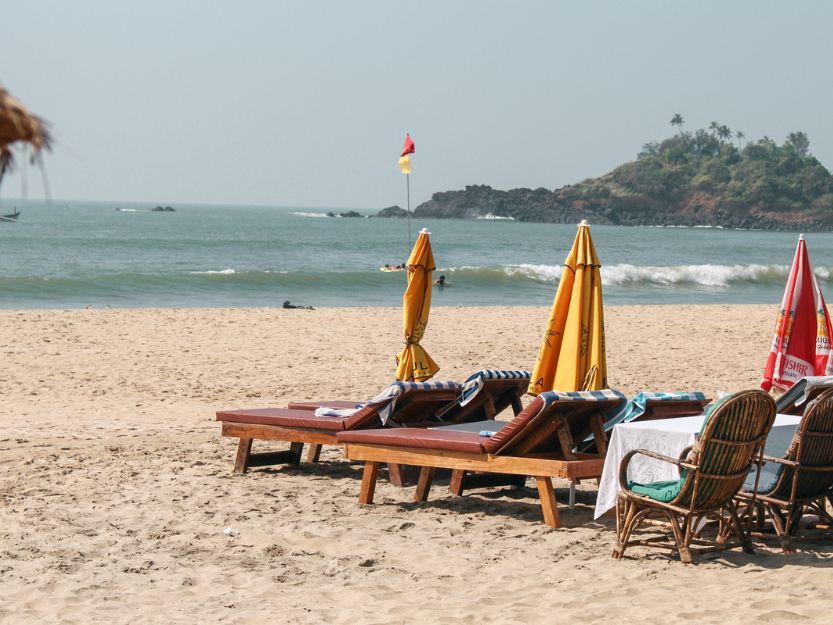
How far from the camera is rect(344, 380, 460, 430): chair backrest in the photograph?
7062mm

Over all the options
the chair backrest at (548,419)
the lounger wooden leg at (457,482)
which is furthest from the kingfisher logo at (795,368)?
A: the lounger wooden leg at (457,482)

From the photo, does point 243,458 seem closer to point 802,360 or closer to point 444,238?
point 802,360

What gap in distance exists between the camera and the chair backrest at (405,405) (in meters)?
7.06

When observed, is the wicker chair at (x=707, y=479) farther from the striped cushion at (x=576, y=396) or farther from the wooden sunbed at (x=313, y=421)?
the wooden sunbed at (x=313, y=421)

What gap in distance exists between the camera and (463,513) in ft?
21.9

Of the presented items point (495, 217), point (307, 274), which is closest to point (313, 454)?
point (307, 274)

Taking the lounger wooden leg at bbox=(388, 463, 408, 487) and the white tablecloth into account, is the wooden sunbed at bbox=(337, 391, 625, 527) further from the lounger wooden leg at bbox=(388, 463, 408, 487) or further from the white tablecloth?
the lounger wooden leg at bbox=(388, 463, 408, 487)

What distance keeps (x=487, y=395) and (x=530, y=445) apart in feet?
4.55

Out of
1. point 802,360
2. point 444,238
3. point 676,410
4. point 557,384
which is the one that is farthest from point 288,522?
point 444,238

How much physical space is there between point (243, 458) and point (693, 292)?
29.9 meters

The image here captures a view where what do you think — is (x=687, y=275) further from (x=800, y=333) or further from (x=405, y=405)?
(x=405, y=405)

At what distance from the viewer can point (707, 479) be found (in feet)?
17.0

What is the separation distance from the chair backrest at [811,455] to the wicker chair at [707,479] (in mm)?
225

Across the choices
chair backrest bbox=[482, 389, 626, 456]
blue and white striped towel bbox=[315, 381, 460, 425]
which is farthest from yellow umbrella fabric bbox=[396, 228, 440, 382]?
chair backrest bbox=[482, 389, 626, 456]
